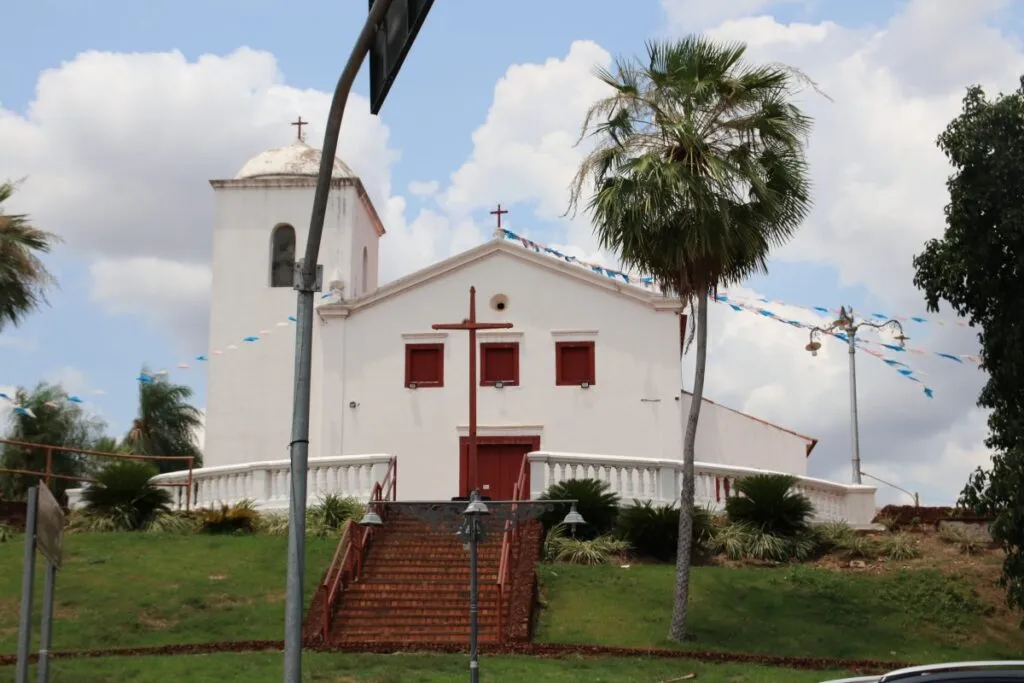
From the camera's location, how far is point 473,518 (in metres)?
15.5

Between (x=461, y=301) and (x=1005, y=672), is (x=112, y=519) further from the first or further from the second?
(x=1005, y=672)

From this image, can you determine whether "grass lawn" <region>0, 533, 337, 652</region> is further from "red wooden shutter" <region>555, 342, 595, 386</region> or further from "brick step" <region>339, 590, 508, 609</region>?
"red wooden shutter" <region>555, 342, 595, 386</region>

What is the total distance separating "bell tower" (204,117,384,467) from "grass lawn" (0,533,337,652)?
11.5 m

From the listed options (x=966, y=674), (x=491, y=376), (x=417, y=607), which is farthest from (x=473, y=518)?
(x=491, y=376)

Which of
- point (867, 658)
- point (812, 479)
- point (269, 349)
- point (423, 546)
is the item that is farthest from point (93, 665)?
point (269, 349)

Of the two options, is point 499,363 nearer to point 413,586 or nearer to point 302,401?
point 413,586

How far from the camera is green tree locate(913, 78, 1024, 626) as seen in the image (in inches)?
738

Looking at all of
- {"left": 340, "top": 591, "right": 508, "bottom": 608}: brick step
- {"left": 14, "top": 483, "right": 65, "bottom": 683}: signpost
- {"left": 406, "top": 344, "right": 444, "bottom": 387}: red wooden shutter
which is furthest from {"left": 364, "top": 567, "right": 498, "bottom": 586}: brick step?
{"left": 14, "top": 483, "right": 65, "bottom": 683}: signpost

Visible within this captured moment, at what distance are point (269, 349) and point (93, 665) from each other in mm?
20671

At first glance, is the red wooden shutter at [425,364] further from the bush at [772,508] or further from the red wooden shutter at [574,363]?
the bush at [772,508]

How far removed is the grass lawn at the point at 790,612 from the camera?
1952 cm

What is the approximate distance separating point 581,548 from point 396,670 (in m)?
7.33

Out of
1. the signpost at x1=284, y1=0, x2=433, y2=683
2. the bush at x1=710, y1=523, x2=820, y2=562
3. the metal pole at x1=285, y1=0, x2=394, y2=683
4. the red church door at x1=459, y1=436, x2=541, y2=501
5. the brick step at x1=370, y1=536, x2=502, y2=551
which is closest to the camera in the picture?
the signpost at x1=284, y1=0, x2=433, y2=683

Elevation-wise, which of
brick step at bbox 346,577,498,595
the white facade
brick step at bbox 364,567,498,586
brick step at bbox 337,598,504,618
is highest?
the white facade
